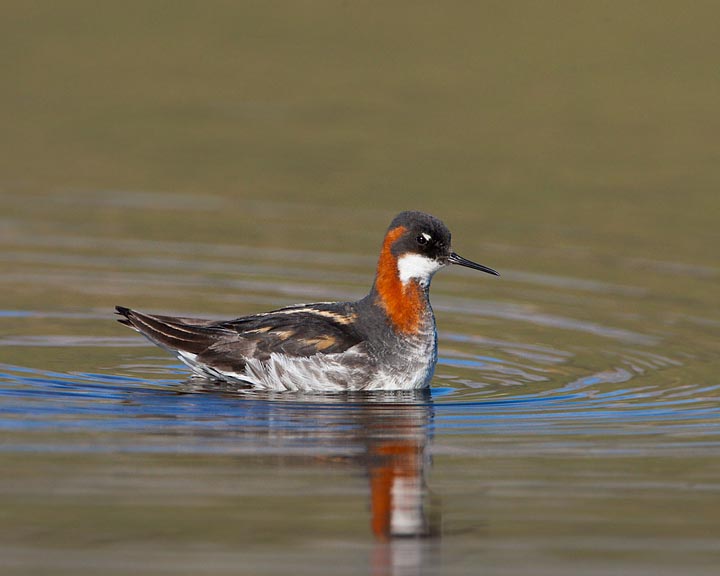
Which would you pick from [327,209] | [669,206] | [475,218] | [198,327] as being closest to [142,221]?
[327,209]

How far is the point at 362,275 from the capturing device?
17906mm

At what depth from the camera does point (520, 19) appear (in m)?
32.0

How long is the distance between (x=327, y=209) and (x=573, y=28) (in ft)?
41.1

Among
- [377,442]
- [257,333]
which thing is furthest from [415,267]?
[377,442]

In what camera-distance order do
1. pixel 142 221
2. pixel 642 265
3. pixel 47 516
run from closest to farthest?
pixel 47 516
pixel 642 265
pixel 142 221

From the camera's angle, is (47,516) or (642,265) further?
(642,265)

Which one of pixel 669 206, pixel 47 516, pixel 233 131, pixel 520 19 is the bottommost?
pixel 47 516

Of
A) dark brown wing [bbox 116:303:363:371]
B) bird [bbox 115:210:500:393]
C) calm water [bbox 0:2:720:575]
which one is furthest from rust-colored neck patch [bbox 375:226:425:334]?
calm water [bbox 0:2:720:575]

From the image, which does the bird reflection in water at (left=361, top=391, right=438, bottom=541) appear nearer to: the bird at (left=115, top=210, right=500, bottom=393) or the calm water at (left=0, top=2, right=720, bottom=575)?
the calm water at (left=0, top=2, right=720, bottom=575)

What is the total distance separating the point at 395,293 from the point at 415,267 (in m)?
0.31

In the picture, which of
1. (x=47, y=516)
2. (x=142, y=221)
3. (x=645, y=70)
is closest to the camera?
(x=47, y=516)

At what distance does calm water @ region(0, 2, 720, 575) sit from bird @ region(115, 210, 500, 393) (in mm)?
352

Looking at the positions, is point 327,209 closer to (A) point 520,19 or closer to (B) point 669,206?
(B) point 669,206

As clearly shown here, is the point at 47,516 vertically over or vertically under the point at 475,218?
under
